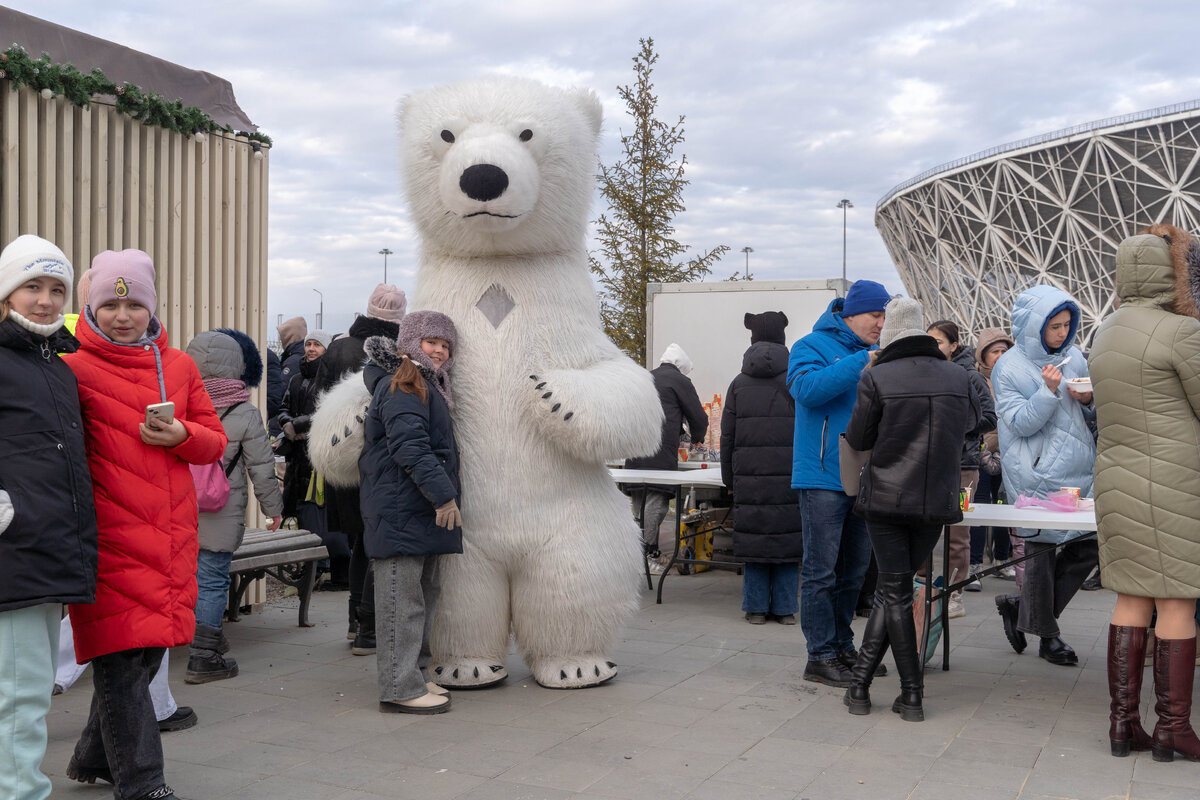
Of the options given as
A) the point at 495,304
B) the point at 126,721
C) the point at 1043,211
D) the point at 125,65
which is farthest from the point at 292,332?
the point at 1043,211

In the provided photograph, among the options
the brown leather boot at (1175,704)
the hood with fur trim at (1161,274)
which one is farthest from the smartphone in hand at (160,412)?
the brown leather boot at (1175,704)

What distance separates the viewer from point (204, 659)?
5047mm

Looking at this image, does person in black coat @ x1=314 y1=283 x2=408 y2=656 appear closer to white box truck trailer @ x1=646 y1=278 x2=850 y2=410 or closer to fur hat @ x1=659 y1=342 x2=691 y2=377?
fur hat @ x1=659 y1=342 x2=691 y2=377

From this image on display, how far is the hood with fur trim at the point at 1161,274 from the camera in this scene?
3.90m

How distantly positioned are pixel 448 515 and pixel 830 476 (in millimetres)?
1820

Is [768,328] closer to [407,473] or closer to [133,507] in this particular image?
[407,473]

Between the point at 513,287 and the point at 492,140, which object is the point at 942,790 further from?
the point at 492,140

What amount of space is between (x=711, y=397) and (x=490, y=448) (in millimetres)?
6459

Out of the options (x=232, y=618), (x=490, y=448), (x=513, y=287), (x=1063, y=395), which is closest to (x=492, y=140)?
(x=513, y=287)

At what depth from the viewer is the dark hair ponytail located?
430 cm

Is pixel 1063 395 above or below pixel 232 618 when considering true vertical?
above

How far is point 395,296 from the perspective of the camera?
583cm

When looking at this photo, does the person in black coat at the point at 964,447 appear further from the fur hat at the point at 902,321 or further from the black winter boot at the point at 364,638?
the black winter boot at the point at 364,638

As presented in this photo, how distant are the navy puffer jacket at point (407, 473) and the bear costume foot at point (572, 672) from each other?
0.80m
